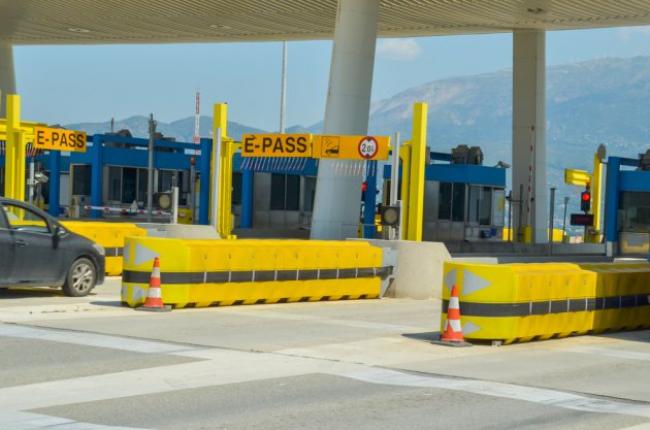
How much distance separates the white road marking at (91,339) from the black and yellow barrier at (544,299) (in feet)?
11.4

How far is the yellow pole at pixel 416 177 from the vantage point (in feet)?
86.7

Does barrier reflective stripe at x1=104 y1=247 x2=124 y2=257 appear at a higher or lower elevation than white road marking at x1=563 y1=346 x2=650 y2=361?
higher

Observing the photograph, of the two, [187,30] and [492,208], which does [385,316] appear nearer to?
[492,208]

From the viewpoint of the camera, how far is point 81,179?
164 ft

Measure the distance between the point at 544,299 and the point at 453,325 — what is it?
1.53m

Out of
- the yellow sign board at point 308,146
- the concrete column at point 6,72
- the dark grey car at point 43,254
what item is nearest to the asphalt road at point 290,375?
the dark grey car at point 43,254

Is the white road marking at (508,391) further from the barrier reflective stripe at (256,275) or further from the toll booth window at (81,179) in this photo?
the toll booth window at (81,179)

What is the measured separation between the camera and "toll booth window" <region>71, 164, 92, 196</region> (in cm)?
4988

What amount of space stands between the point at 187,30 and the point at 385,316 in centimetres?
3923


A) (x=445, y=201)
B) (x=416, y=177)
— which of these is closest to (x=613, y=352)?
(x=416, y=177)

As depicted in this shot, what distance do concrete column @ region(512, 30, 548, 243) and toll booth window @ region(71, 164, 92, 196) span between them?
51.4 feet

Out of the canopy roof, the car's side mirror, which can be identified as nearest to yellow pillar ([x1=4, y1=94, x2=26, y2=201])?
the car's side mirror

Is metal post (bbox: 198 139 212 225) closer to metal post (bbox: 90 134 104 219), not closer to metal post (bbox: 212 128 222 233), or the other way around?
metal post (bbox: 212 128 222 233)

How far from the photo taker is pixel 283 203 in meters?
48.2
